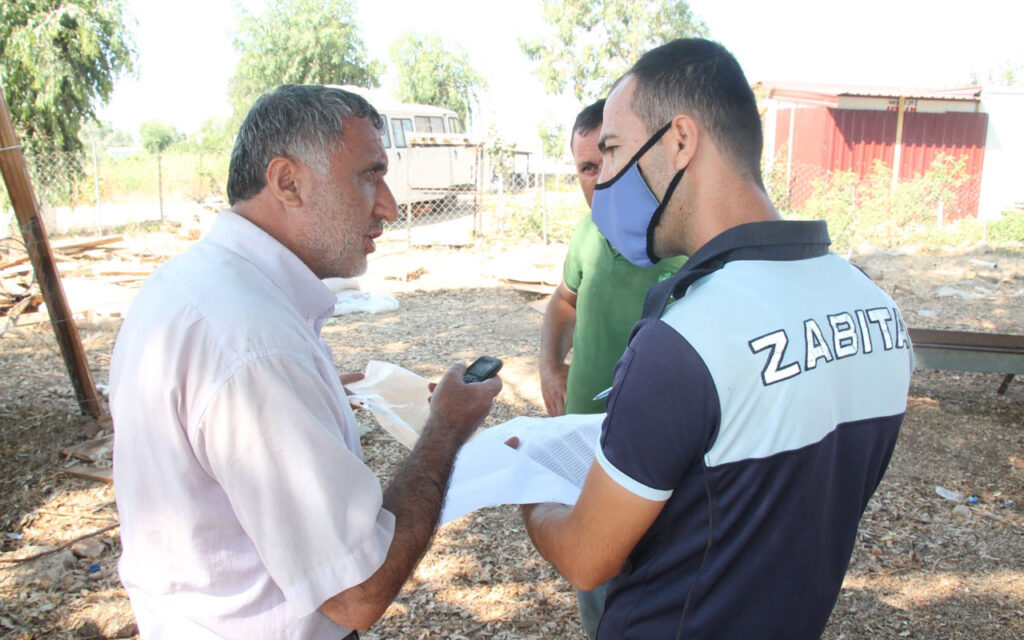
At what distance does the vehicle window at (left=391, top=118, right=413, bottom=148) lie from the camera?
18203 millimetres

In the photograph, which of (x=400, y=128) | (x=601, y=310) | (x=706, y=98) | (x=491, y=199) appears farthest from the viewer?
(x=400, y=128)

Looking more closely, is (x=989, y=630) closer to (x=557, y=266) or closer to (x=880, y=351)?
(x=880, y=351)

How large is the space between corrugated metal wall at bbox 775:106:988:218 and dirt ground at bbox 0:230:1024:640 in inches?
524

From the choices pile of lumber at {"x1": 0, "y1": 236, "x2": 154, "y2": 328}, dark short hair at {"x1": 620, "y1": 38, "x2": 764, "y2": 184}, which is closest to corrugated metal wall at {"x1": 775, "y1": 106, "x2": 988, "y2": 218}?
pile of lumber at {"x1": 0, "y1": 236, "x2": 154, "y2": 328}

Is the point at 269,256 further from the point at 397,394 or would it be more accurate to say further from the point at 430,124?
the point at 430,124

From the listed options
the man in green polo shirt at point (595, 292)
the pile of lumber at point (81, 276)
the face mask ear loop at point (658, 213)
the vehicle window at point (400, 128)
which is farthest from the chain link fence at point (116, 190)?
the face mask ear loop at point (658, 213)

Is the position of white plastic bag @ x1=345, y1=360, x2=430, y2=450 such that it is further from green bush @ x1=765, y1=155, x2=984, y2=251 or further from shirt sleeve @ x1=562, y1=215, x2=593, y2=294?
green bush @ x1=765, y1=155, x2=984, y2=251

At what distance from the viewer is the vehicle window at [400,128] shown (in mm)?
18203

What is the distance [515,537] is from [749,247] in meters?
2.87

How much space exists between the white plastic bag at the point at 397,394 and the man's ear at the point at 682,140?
1720mm

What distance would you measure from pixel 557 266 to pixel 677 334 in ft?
30.8

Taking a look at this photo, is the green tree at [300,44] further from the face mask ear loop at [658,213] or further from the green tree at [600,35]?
the face mask ear loop at [658,213]

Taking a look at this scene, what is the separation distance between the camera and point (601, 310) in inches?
107

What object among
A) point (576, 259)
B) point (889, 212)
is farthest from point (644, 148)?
point (889, 212)
